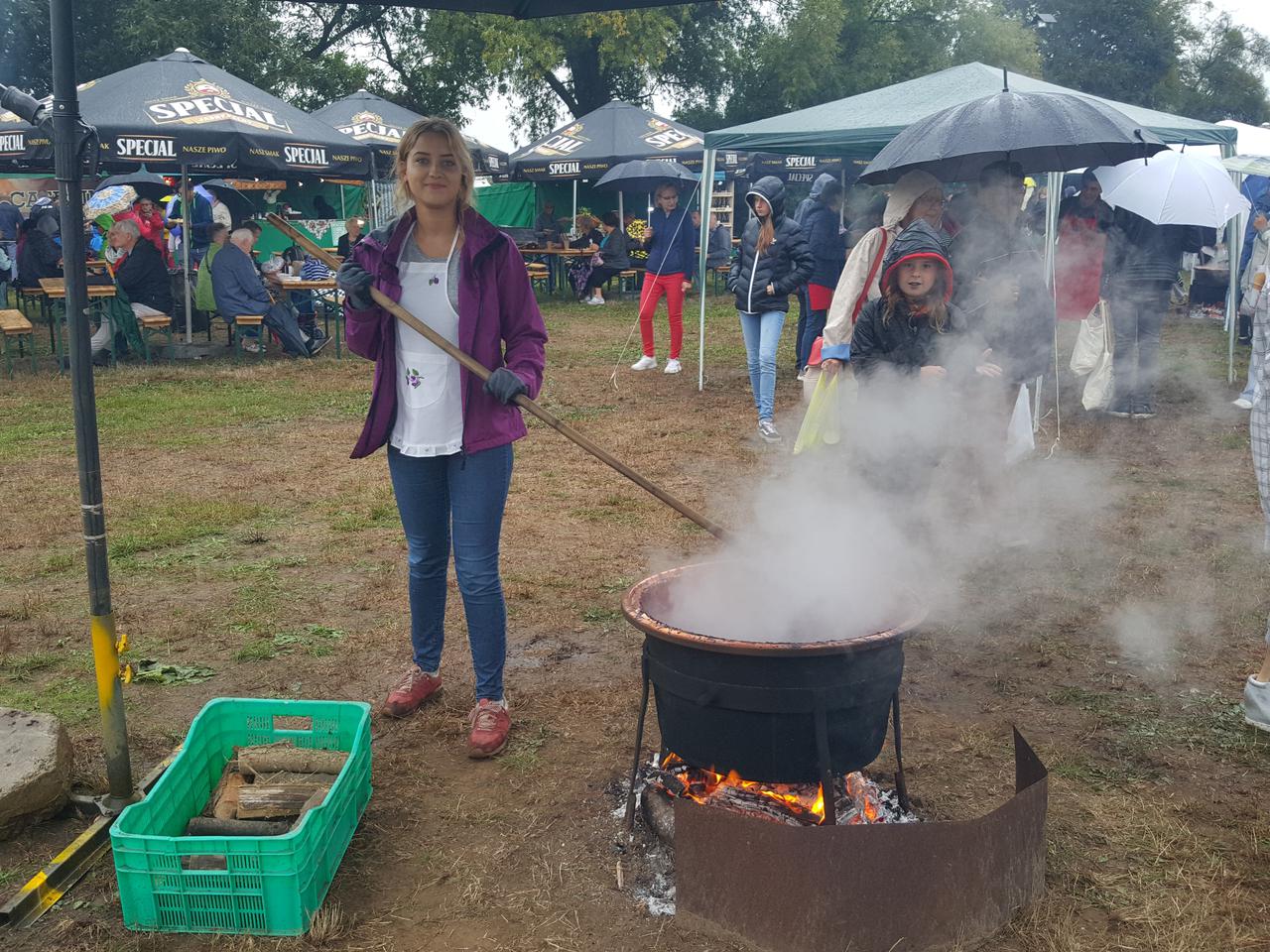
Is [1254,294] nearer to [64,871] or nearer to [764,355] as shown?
[764,355]

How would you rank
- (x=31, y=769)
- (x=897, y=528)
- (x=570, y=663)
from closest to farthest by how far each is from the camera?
(x=31, y=769), (x=570, y=663), (x=897, y=528)

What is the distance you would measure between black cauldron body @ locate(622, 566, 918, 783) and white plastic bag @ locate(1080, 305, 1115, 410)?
735 centimetres

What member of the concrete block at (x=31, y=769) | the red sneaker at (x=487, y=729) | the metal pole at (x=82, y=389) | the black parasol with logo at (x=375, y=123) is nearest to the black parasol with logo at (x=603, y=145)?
the black parasol with logo at (x=375, y=123)

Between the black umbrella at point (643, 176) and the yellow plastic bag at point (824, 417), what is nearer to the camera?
the yellow plastic bag at point (824, 417)

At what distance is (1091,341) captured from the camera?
9.40 meters

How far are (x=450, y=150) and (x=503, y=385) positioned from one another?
2.68 feet

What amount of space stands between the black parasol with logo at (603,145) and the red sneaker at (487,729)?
54.9 feet

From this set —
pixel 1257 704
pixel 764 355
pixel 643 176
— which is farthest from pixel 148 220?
pixel 1257 704

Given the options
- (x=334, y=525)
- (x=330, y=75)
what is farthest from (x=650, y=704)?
→ (x=330, y=75)

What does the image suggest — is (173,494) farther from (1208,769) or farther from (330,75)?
(330,75)

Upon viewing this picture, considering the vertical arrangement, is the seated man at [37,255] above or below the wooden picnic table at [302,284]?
above

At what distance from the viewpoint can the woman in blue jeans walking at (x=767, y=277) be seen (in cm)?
851

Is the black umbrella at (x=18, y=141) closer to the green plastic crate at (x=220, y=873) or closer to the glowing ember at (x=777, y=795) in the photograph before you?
the green plastic crate at (x=220, y=873)

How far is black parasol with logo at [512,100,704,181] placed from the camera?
19609mm
